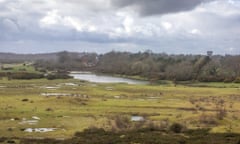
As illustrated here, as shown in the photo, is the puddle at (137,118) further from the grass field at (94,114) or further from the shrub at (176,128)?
the shrub at (176,128)

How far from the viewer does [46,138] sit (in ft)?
140

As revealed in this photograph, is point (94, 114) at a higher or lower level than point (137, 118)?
higher

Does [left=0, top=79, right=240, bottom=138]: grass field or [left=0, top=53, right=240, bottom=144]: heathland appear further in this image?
[left=0, top=79, right=240, bottom=138]: grass field

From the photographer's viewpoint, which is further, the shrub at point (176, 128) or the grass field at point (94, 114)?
the grass field at point (94, 114)

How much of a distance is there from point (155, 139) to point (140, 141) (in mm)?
1939

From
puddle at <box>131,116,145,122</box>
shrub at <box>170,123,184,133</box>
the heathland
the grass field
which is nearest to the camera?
the heathland

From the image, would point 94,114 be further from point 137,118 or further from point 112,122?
point 112,122

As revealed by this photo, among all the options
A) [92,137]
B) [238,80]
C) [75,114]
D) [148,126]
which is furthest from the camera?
[238,80]

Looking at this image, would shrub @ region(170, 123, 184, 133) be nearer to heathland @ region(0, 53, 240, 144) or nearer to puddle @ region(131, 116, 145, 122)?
heathland @ region(0, 53, 240, 144)

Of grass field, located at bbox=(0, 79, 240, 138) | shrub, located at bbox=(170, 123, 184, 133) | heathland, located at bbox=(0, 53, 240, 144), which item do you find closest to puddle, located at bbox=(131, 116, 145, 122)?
heathland, located at bbox=(0, 53, 240, 144)

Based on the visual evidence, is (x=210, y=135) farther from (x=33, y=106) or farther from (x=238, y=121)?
(x=33, y=106)

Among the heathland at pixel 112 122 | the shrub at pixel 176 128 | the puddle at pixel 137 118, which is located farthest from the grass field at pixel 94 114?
the shrub at pixel 176 128

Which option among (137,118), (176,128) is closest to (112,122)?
(137,118)

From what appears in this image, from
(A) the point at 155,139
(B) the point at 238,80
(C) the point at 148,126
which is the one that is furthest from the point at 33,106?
(B) the point at 238,80
